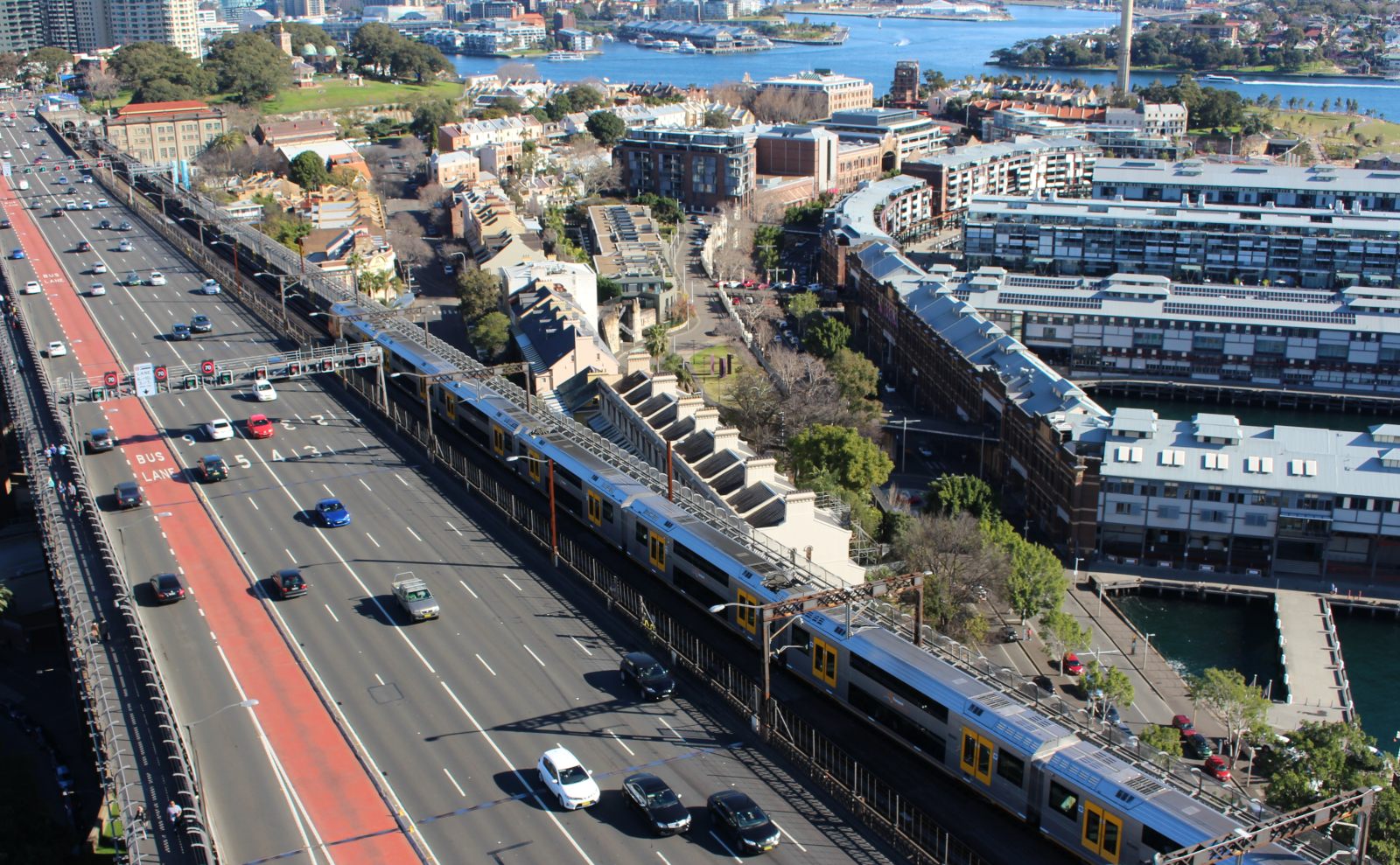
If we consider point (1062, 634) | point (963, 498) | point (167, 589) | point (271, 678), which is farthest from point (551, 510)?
point (963, 498)

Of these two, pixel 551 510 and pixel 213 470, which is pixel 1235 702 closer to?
pixel 551 510

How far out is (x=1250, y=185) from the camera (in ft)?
345

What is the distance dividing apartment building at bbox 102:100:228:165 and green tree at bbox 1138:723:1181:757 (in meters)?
103

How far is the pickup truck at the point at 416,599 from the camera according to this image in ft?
103

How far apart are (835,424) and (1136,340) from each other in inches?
998

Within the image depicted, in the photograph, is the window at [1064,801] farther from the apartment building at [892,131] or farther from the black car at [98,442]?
the apartment building at [892,131]

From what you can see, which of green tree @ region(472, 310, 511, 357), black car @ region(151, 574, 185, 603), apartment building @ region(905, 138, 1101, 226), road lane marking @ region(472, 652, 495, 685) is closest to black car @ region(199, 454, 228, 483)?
black car @ region(151, 574, 185, 603)

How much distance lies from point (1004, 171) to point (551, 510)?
90.9 m

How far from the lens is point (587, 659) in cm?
3006

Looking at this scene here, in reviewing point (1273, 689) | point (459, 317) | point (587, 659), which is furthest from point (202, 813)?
point (459, 317)

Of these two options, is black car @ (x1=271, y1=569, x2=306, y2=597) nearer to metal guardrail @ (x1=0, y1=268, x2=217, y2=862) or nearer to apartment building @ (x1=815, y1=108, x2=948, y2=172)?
metal guardrail @ (x1=0, y1=268, x2=217, y2=862)

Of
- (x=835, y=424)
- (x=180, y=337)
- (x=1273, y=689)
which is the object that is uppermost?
(x=180, y=337)

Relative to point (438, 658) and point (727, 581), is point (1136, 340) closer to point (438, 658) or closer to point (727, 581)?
point (727, 581)

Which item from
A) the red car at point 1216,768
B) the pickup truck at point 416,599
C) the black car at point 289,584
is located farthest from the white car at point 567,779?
the red car at point 1216,768
